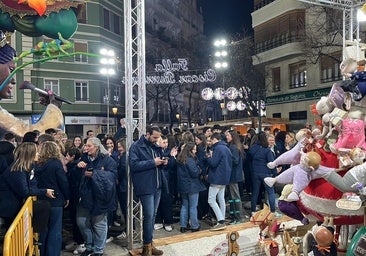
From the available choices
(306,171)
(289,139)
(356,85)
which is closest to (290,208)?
(306,171)

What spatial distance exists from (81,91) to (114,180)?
27.4 metres

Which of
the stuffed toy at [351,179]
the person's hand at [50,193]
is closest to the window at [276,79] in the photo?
the person's hand at [50,193]

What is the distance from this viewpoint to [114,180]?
5.96m

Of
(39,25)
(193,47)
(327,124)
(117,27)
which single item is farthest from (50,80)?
(327,124)

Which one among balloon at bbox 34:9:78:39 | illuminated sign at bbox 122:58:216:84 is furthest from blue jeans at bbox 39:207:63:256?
illuminated sign at bbox 122:58:216:84

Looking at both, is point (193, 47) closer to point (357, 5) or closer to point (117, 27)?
point (117, 27)

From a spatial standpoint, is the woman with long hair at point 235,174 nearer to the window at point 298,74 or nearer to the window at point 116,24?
the window at point 298,74

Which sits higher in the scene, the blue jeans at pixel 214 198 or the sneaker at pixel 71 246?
the blue jeans at pixel 214 198

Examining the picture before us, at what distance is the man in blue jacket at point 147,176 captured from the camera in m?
5.86

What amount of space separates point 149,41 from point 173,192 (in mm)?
36858

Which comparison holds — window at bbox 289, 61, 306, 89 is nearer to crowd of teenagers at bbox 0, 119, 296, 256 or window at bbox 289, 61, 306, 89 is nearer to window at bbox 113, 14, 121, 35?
window at bbox 113, 14, 121, 35

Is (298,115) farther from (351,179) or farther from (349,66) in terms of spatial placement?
(351,179)

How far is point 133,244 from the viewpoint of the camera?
6.52m

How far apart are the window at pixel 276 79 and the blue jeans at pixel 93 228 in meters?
23.9
